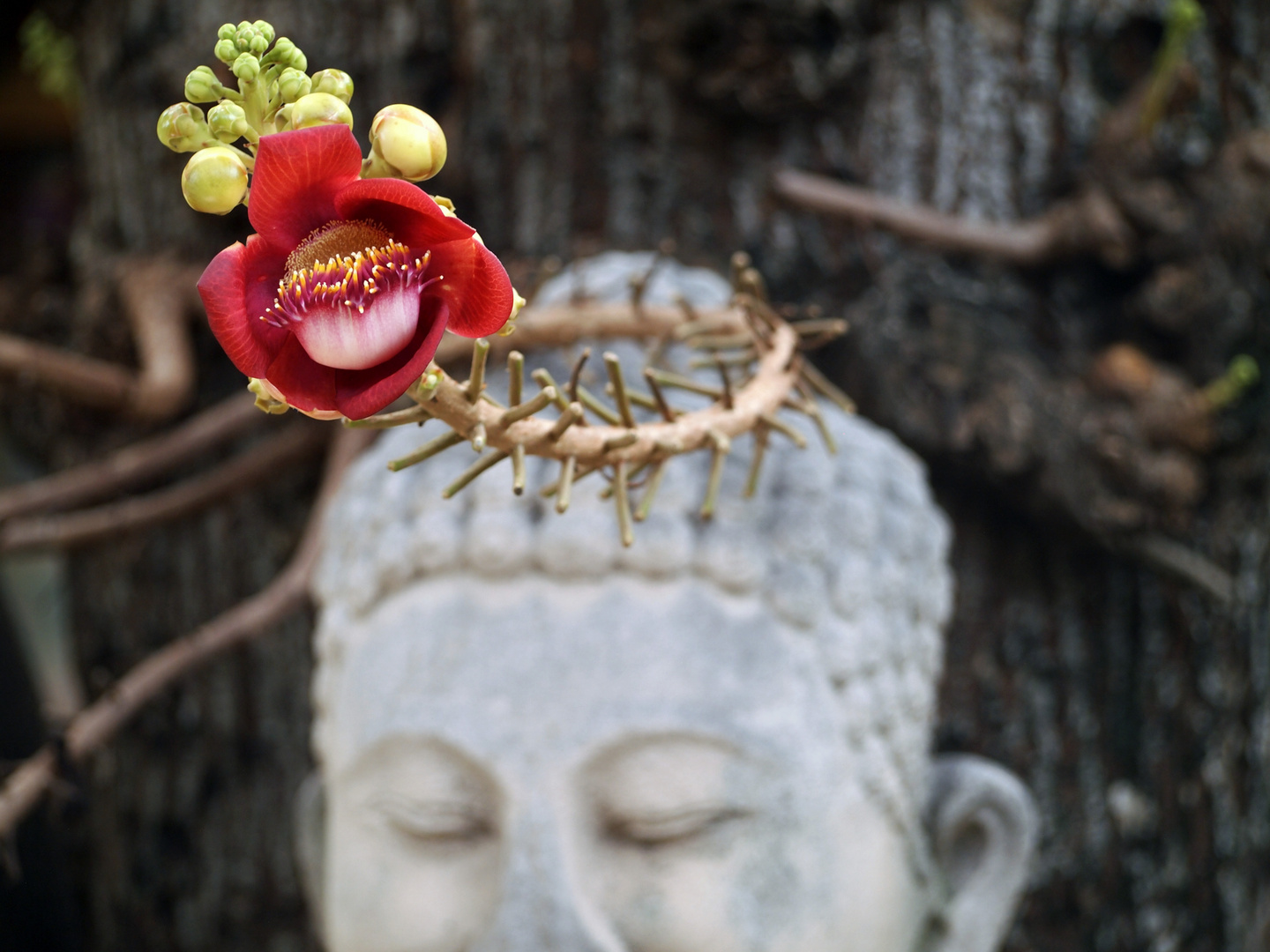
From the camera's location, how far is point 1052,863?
1.46 meters

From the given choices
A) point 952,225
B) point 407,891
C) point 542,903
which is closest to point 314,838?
point 407,891

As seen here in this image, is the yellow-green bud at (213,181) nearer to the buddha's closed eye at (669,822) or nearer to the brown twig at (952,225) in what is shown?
the buddha's closed eye at (669,822)

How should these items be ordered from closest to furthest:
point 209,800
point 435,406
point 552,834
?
point 435,406
point 552,834
point 209,800

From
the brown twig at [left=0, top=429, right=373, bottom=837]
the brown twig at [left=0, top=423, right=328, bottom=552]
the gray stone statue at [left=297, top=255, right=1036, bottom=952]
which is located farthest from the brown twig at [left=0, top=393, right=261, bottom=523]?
the gray stone statue at [left=297, top=255, right=1036, bottom=952]

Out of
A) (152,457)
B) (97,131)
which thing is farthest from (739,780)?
(97,131)

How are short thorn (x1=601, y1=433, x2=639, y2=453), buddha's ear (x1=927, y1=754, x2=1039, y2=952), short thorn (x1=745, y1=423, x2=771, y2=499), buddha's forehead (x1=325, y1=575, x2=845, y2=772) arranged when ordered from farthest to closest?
buddha's ear (x1=927, y1=754, x2=1039, y2=952)
buddha's forehead (x1=325, y1=575, x2=845, y2=772)
short thorn (x1=745, y1=423, x2=771, y2=499)
short thorn (x1=601, y1=433, x2=639, y2=453)

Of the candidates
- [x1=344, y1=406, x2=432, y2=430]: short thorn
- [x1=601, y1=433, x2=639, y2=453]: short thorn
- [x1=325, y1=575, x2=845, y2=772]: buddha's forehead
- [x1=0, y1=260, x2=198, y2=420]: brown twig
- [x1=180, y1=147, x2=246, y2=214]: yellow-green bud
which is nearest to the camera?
[x1=180, y1=147, x2=246, y2=214]: yellow-green bud

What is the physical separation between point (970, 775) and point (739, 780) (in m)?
0.31

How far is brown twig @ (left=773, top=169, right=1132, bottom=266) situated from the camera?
54.4 inches

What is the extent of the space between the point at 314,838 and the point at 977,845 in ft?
2.13

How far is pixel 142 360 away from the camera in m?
1.55

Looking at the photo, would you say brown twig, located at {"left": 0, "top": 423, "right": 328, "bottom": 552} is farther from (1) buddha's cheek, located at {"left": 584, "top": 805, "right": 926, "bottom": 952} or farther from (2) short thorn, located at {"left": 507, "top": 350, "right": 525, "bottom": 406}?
(2) short thorn, located at {"left": 507, "top": 350, "right": 525, "bottom": 406}

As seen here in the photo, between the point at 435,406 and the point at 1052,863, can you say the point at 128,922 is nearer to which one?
the point at 1052,863

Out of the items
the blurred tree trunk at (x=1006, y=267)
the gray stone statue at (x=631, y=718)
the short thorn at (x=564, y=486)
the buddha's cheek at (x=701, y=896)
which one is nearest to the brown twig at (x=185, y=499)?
the blurred tree trunk at (x=1006, y=267)
